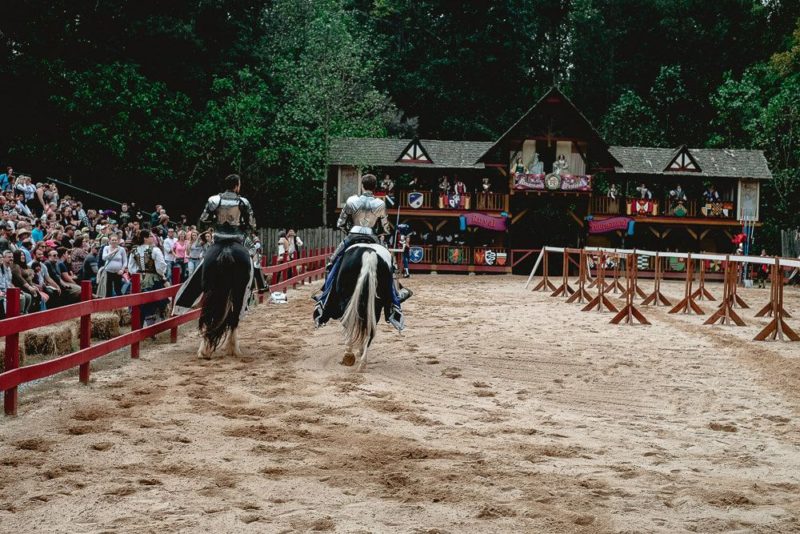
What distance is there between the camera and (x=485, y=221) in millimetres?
41094

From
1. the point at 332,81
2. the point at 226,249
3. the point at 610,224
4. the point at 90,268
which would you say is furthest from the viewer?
the point at 332,81

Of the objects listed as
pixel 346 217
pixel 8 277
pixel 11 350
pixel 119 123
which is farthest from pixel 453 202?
pixel 11 350

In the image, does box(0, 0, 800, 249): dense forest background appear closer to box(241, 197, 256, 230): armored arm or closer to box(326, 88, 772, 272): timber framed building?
box(326, 88, 772, 272): timber framed building

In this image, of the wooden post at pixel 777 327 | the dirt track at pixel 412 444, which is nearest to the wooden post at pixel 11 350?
the dirt track at pixel 412 444

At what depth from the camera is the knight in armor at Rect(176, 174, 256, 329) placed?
34.4 ft

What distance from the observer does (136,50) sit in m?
41.2

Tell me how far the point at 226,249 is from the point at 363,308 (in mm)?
1837

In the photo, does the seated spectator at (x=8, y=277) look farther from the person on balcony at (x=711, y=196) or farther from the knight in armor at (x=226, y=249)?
the person on balcony at (x=711, y=196)

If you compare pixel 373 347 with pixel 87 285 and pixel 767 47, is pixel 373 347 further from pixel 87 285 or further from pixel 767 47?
pixel 767 47

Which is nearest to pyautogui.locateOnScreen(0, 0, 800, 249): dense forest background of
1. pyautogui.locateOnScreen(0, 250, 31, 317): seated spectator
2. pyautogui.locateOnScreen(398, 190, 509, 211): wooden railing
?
pyautogui.locateOnScreen(398, 190, 509, 211): wooden railing

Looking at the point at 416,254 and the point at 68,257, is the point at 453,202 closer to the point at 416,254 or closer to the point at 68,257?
the point at 416,254

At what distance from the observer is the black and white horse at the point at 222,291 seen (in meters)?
10.4

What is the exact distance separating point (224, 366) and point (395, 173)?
1369 inches

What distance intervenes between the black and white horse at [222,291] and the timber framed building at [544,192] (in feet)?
95.5
